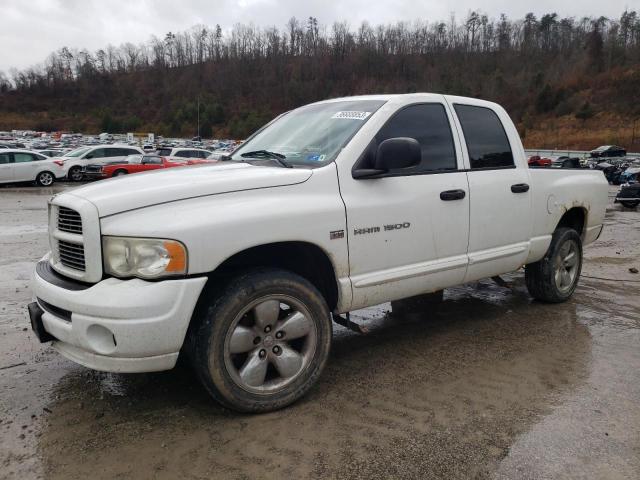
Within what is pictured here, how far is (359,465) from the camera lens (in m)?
2.76

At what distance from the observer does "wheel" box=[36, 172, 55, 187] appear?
74.1 ft

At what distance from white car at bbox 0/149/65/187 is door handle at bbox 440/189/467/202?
2182 centimetres

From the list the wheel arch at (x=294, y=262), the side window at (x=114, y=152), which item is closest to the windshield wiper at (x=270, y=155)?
the wheel arch at (x=294, y=262)

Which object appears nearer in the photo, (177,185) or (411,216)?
(177,185)

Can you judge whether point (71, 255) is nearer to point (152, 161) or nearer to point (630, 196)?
→ point (630, 196)

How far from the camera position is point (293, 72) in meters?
125

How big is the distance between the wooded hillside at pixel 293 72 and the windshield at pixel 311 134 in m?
82.3

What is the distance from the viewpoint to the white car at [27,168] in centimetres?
2164

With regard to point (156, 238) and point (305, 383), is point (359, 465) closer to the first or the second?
point (305, 383)

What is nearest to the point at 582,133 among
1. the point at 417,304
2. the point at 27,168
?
the point at 27,168

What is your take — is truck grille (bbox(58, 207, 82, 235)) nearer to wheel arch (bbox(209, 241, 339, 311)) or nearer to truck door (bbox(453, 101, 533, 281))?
wheel arch (bbox(209, 241, 339, 311))

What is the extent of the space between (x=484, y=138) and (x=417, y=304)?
6.08 feet

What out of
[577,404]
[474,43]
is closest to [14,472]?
[577,404]

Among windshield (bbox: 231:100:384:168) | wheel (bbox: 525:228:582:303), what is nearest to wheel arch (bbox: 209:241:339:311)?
windshield (bbox: 231:100:384:168)
